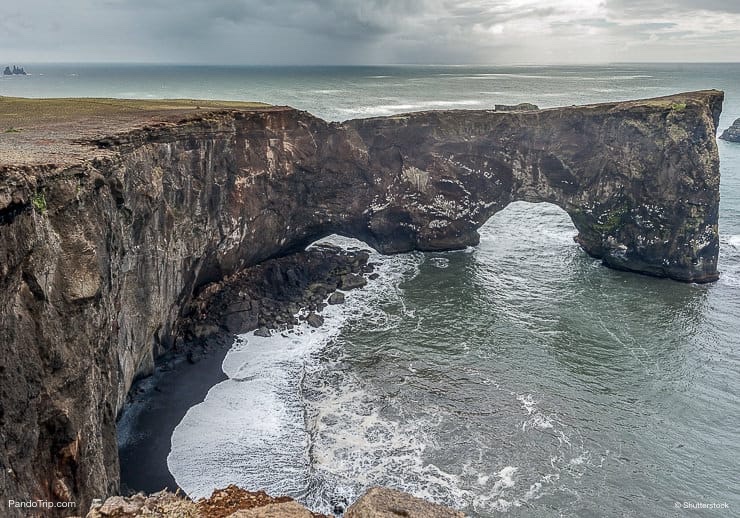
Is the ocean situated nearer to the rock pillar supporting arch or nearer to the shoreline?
Answer: the shoreline

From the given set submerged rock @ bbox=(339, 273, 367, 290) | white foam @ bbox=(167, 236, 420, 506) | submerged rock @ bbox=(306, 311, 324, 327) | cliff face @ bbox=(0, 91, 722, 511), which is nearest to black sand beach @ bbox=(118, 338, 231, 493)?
white foam @ bbox=(167, 236, 420, 506)

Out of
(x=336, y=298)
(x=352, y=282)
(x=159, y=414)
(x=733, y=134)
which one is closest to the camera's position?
(x=159, y=414)

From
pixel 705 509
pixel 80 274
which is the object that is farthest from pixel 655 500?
pixel 80 274

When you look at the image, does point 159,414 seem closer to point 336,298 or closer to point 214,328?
point 214,328

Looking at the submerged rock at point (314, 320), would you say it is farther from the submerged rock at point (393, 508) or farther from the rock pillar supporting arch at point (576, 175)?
the submerged rock at point (393, 508)

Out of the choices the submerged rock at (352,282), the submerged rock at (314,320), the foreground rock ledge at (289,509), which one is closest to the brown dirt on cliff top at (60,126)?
the foreground rock ledge at (289,509)

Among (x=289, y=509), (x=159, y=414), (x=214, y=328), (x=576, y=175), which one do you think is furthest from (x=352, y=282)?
(x=289, y=509)
